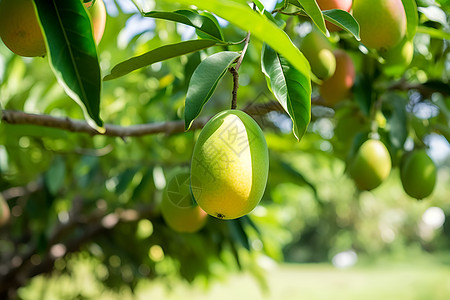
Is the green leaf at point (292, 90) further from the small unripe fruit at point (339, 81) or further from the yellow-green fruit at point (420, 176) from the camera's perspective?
the yellow-green fruit at point (420, 176)

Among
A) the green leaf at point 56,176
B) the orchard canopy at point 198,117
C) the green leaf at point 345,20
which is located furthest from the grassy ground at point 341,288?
the green leaf at point 345,20

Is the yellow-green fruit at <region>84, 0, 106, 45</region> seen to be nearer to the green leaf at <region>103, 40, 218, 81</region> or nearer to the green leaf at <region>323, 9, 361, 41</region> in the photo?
the green leaf at <region>103, 40, 218, 81</region>

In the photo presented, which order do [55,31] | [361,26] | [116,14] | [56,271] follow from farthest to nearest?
1. [56,271]
2. [116,14]
3. [361,26]
4. [55,31]

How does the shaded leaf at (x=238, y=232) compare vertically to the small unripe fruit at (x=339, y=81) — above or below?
below

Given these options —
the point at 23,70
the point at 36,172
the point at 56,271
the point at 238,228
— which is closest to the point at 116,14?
the point at 23,70

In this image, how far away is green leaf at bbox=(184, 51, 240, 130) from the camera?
1.67 feet

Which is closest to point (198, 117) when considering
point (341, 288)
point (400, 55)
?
point (400, 55)

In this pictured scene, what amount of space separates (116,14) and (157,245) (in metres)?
0.87

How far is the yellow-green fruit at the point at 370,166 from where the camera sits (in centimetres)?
88

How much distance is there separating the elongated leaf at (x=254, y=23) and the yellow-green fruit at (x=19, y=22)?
Answer: 0.79ft

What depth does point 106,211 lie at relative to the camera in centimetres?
179

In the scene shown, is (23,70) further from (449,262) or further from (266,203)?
(449,262)

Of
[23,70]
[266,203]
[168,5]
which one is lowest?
Result: [266,203]

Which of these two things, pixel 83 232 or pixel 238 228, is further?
pixel 83 232
